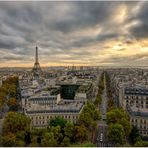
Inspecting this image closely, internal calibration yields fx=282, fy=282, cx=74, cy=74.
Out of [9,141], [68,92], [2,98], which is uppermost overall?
[68,92]

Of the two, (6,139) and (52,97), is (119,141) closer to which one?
(6,139)

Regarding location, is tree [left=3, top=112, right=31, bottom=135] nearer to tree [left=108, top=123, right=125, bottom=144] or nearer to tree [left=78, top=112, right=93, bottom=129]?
tree [left=78, top=112, right=93, bottom=129]

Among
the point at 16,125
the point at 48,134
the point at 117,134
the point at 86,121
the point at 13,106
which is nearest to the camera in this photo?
the point at 48,134

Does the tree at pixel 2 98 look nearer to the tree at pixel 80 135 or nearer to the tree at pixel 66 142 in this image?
the tree at pixel 80 135

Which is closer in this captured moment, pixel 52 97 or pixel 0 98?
Result: pixel 52 97

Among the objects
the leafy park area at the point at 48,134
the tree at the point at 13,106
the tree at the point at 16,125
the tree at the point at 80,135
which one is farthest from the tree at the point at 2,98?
the tree at the point at 80,135

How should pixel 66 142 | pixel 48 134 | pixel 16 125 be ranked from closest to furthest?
1. pixel 48 134
2. pixel 66 142
3. pixel 16 125

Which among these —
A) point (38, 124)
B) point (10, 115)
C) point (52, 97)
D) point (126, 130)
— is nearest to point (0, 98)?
point (52, 97)

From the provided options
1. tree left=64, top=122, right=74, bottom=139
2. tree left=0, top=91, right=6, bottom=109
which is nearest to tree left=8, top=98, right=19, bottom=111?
tree left=0, top=91, right=6, bottom=109

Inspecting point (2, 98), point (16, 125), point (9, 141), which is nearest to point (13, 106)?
point (2, 98)

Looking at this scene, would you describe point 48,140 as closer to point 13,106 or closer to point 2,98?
point 13,106

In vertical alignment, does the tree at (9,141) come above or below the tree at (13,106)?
below
